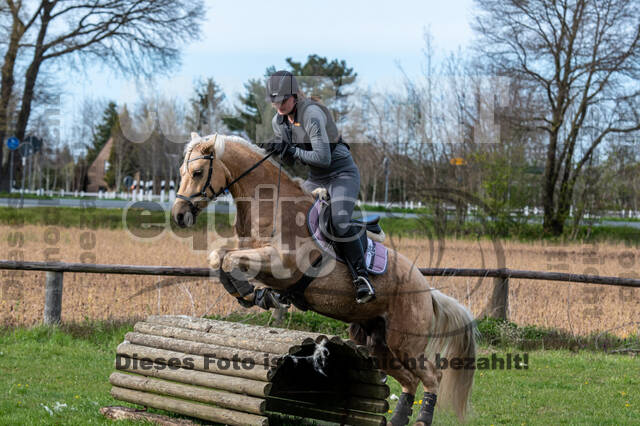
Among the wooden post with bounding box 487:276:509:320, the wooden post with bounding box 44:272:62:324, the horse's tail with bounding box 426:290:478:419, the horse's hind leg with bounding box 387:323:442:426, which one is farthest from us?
the wooden post with bounding box 487:276:509:320

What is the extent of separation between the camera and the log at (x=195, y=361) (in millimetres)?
4137

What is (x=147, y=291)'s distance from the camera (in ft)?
29.9

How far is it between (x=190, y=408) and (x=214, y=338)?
0.54 meters

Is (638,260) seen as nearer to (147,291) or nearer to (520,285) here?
(520,285)

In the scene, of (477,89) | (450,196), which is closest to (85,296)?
(450,196)

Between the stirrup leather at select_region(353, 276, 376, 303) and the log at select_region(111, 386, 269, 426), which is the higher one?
the stirrup leather at select_region(353, 276, 376, 303)

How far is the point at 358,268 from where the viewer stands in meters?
4.51

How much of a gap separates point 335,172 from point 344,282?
83cm

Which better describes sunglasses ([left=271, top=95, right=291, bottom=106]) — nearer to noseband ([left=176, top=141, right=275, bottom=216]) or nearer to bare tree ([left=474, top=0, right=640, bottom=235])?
noseband ([left=176, top=141, right=275, bottom=216])

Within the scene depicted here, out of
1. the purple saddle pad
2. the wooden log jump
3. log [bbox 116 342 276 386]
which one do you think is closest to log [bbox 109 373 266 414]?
the wooden log jump

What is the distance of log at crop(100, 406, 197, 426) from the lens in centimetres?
465

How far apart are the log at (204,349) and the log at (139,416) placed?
20.4 inches

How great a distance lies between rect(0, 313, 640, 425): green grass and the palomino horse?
0.82 m

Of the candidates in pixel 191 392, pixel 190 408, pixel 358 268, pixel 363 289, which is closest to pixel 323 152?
pixel 358 268
